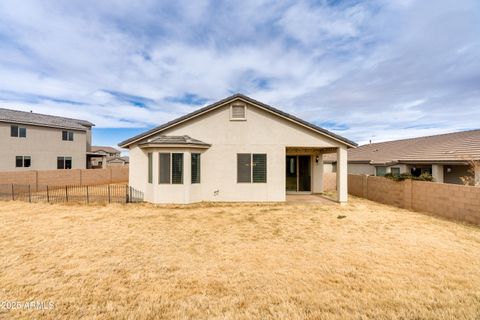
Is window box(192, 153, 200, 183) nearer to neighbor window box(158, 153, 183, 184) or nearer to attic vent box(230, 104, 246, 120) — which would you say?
neighbor window box(158, 153, 183, 184)

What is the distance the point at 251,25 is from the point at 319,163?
9832 mm

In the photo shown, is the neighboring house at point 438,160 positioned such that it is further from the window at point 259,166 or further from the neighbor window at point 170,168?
the neighbor window at point 170,168

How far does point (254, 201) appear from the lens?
41.9 feet

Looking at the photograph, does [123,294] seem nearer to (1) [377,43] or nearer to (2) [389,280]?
(2) [389,280]

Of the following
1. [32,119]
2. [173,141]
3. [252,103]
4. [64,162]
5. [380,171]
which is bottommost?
[380,171]

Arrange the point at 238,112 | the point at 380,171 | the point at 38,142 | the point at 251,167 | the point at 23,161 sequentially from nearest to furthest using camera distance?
1. the point at 251,167
2. the point at 238,112
3. the point at 380,171
4. the point at 23,161
5. the point at 38,142

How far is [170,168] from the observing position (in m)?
12.0

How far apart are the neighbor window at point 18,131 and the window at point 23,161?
2262 millimetres

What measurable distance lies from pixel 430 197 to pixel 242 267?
10.3 metres

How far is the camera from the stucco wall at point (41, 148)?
22.5 meters

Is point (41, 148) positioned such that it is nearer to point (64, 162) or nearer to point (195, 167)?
point (64, 162)

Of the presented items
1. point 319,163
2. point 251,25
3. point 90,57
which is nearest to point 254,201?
point 319,163

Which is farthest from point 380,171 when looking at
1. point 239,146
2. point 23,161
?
point 23,161

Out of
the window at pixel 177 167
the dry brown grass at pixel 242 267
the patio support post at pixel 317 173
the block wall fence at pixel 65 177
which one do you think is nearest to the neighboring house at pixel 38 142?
the block wall fence at pixel 65 177
